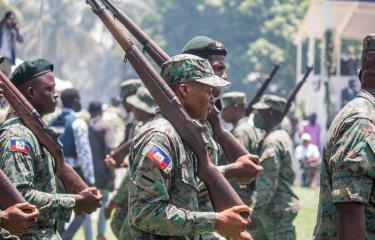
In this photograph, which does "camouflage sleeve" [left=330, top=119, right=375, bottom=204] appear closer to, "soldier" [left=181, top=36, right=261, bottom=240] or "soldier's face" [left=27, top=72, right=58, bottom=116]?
"soldier" [left=181, top=36, right=261, bottom=240]

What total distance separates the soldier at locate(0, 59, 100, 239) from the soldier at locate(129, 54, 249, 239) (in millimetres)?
1053

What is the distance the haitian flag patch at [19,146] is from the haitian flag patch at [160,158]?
4.52ft

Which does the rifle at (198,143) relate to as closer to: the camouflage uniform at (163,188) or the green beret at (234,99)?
the camouflage uniform at (163,188)

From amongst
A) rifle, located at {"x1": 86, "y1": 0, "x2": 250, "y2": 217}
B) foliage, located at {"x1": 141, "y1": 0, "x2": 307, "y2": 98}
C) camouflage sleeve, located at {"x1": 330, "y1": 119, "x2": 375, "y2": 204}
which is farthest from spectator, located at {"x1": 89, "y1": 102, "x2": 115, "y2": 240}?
foliage, located at {"x1": 141, "y1": 0, "x2": 307, "y2": 98}

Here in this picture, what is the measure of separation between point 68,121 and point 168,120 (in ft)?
19.3

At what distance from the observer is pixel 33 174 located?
22.9ft

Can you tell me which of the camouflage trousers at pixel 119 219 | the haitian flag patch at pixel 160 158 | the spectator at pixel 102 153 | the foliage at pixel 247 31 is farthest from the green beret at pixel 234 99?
the foliage at pixel 247 31

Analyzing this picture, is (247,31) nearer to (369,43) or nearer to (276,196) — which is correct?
(276,196)

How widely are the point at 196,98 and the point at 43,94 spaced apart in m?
1.64

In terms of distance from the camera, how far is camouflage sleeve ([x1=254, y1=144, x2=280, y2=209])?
412 inches

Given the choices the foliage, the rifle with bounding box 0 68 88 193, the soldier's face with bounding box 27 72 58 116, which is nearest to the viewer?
the rifle with bounding box 0 68 88 193

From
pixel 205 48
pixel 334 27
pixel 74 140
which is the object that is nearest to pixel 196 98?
pixel 205 48

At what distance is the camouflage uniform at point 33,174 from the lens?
269 inches

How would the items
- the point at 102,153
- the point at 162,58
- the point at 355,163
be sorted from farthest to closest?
1. the point at 102,153
2. the point at 162,58
3. the point at 355,163
